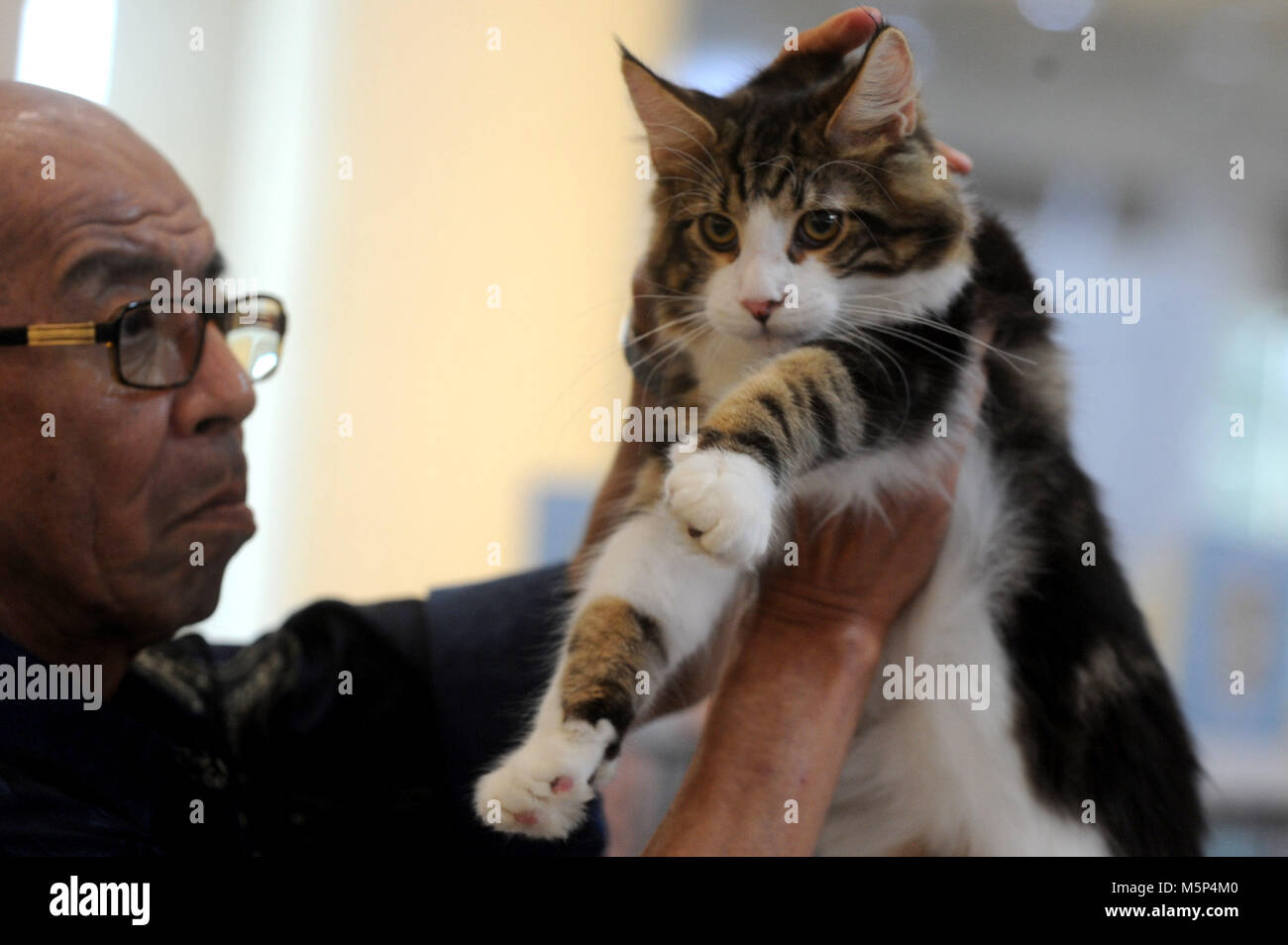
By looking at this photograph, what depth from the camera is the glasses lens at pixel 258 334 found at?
105 cm

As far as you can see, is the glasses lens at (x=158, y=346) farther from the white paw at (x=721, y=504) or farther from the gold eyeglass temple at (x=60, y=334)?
the white paw at (x=721, y=504)

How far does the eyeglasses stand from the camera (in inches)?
33.8

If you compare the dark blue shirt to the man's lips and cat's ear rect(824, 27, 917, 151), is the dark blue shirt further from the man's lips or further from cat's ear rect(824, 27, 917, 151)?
cat's ear rect(824, 27, 917, 151)

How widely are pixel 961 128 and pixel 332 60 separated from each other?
25.3 inches

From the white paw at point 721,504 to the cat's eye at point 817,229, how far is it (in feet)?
0.81

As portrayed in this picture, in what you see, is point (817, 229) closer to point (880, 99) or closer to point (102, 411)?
point (880, 99)

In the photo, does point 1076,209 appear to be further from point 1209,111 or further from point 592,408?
point 592,408

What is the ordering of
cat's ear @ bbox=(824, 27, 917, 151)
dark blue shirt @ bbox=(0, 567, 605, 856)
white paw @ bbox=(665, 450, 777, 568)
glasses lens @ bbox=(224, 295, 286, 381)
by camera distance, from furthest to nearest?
1. glasses lens @ bbox=(224, 295, 286, 381)
2. dark blue shirt @ bbox=(0, 567, 605, 856)
3. cat's ear @ bbox=(824, 27, 917, 151)
4. white paw @ bbox=(665, 450, 777, 568)

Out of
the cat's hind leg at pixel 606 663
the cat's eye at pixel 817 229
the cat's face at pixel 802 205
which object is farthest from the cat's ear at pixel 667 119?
the cat's hind leg at pixel 606 663

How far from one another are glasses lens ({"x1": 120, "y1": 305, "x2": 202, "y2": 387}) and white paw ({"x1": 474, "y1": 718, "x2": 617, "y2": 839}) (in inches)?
19.0

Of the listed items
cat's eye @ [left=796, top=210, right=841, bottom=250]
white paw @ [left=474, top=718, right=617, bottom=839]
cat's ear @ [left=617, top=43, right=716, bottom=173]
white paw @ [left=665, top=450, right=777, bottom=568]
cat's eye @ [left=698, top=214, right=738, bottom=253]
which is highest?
cat's ear @ [left=617, top=43, right=716, bottom=173]

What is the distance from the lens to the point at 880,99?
834 mm

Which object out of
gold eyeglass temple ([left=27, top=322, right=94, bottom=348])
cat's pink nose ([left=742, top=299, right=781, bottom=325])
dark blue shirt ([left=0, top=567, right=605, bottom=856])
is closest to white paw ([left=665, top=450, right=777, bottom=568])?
cat's pink nose ([left=742, top=299, right=781, bottom=325])

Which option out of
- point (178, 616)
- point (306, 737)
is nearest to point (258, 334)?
point (178, 616)
